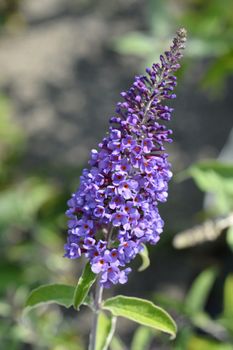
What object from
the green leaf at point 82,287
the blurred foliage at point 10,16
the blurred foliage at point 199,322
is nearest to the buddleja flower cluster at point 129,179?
the green leaf at point 82,287

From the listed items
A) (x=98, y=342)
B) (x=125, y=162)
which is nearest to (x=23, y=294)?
(x=98, y=342)

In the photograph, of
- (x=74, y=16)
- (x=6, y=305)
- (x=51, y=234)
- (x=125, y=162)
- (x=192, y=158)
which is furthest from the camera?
(x=74, y=16)

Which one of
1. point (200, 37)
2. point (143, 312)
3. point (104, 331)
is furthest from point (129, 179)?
point (200, 37)

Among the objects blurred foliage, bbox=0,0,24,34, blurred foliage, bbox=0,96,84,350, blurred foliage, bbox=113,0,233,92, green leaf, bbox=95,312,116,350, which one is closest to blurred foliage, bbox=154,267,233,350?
blurred foliage, bbox=0,96,84,350

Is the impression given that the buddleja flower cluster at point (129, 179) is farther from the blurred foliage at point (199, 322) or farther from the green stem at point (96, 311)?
the blurred foliage at point (199, 322)

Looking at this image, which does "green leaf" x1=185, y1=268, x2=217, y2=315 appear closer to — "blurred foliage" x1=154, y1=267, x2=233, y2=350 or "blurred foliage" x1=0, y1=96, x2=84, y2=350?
"blurred foliage" x1=154, y1=267, x2=233, y2=350

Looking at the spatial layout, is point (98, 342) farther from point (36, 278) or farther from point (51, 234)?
point (51, 234)
